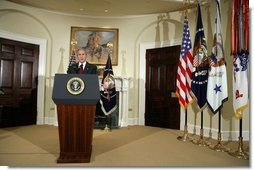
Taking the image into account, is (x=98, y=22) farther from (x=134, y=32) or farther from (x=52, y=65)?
(x=52, y=65)

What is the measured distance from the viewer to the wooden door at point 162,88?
5.79m

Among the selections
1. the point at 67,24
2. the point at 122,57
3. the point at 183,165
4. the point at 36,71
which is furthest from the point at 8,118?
the point at 183,165

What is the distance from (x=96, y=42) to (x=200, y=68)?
343 centimetres

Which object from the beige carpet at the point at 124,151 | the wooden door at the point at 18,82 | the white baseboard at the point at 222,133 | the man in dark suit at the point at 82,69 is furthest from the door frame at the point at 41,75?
the white baseboard at the point at 222,133

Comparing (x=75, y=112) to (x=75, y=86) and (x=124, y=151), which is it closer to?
(x=75, y=86)

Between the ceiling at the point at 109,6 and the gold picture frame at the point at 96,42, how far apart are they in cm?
52

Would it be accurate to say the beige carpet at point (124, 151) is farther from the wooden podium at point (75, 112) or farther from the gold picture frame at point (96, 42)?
the gold picture frame at point (96, 42)

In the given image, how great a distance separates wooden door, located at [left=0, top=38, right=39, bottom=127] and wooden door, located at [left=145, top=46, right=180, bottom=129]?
3472 millimetres

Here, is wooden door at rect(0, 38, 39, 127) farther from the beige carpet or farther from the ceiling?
the ceiling

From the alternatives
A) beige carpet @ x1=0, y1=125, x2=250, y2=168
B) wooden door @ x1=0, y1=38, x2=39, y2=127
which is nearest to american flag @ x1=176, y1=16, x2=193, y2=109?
beige carpet @ x1=0, y1=125, x2=250, y2=168

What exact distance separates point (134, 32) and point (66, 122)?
14.5 ft

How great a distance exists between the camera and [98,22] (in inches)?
255

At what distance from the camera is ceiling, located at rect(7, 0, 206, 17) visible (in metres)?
5.37

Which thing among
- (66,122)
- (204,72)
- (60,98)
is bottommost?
(66,122)
